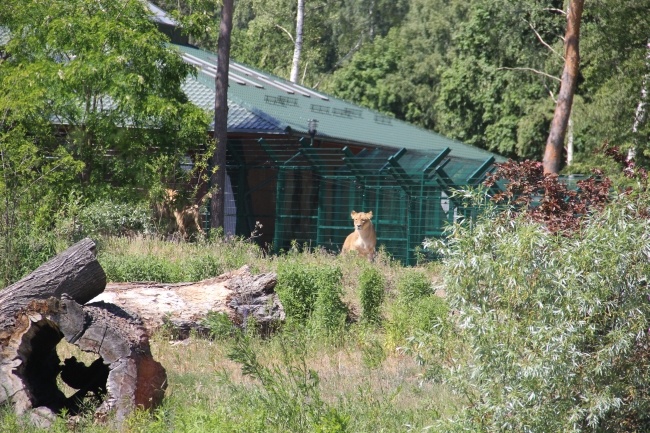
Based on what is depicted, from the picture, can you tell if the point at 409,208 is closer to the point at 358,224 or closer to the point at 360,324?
the point at 358,224

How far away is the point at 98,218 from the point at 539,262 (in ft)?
40.8

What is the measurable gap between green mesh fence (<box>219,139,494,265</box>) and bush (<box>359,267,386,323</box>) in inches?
286

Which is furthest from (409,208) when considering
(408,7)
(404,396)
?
(408,7)

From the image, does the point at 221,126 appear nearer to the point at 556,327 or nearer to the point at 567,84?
the point at 567,84

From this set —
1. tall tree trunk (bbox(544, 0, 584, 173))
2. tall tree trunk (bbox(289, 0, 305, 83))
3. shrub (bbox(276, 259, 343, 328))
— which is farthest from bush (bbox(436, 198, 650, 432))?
tall tree trunk (bbox(289, 0, 305, 83))

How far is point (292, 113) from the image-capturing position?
92.1 ft

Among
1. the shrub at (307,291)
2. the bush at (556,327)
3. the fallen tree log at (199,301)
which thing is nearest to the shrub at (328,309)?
the shrub at (307,291)

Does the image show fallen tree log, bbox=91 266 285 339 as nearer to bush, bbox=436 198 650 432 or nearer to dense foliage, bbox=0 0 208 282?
bush, bbox=436 198 650 432

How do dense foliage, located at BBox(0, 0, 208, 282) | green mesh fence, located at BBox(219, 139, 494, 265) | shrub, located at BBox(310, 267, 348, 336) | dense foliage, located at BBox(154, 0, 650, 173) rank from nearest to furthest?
shrub, located at BBox(310, 267, 348, 336) → dense foliage, located at BBox(0, 0, 208, 282) → green mesh fence, located at BBox(219, 139, 494, 265) → dense foliage, located at BBox(154, 0, 650, 173)

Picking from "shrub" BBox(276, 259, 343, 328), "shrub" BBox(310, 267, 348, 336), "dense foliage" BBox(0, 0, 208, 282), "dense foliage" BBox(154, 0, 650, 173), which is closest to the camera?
"shrub" BBox(310, 267, 348, 336)

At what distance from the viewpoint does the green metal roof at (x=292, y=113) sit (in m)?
25.2

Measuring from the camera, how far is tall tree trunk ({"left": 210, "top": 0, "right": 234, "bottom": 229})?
830 inches

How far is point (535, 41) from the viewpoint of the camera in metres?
41.9

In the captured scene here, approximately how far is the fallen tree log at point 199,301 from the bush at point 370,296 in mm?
1180
